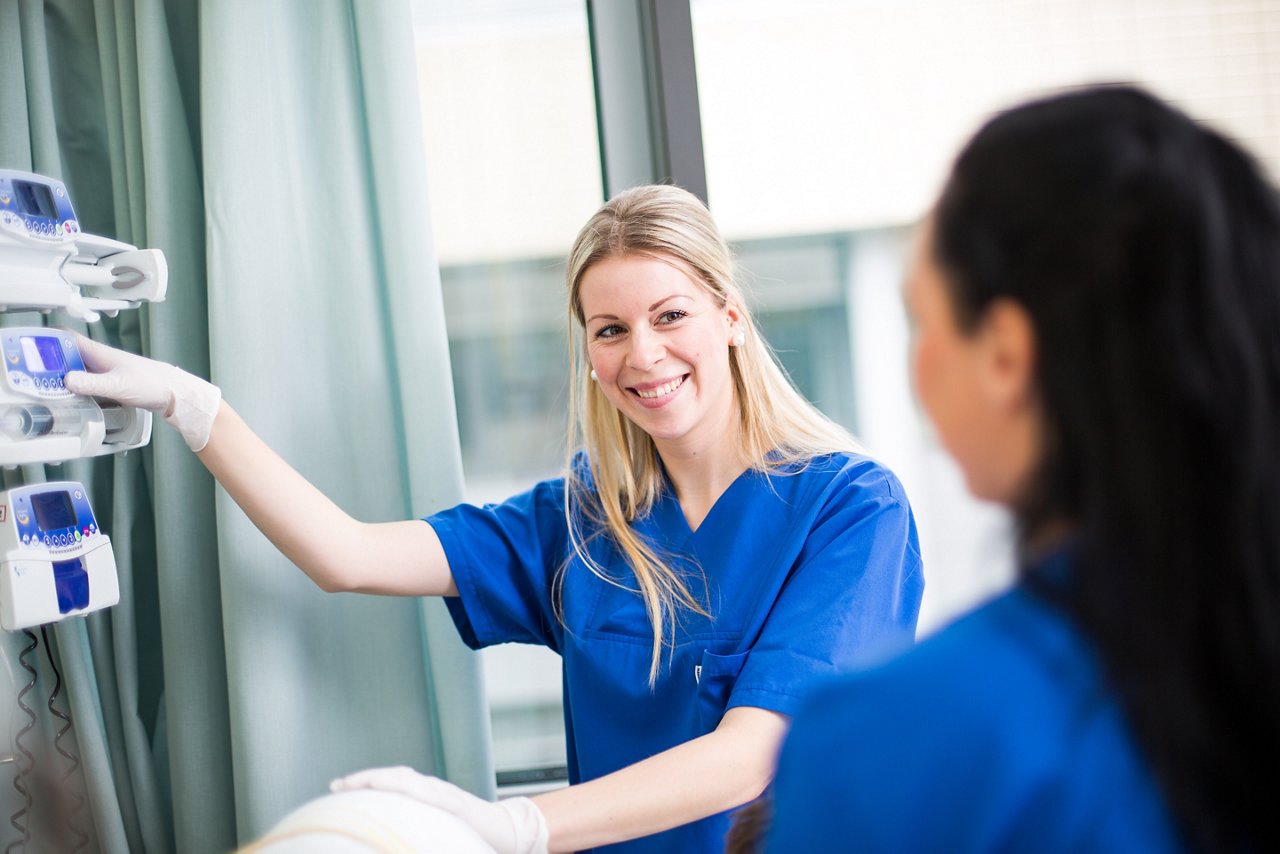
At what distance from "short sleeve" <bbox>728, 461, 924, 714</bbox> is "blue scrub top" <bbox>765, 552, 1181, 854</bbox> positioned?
0.56m

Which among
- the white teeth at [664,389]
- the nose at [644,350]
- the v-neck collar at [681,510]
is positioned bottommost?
the v-neck collar at [681,510]

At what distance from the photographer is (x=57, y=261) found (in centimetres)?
105

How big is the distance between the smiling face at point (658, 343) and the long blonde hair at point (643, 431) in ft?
0.06

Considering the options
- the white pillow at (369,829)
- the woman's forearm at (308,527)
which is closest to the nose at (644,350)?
the woman's forearm at (308,527)

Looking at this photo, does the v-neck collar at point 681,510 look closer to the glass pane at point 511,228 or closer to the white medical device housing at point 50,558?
the glass pane at point 511,228

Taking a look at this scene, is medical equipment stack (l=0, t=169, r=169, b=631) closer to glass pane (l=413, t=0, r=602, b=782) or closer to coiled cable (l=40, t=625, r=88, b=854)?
coiled cable (l=40, t=625, r=88, b=854)

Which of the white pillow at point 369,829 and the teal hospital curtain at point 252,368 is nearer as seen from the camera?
the white pillow at point 369,829

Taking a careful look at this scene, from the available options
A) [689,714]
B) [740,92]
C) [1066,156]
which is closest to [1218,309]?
[1066,156]

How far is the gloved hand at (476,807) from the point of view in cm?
87

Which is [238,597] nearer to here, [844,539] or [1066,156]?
[844,539]

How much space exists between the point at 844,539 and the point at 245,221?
0.86 meters

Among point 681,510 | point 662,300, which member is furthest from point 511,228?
point 681,510

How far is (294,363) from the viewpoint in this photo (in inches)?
52.0

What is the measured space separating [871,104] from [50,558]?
135 cm
